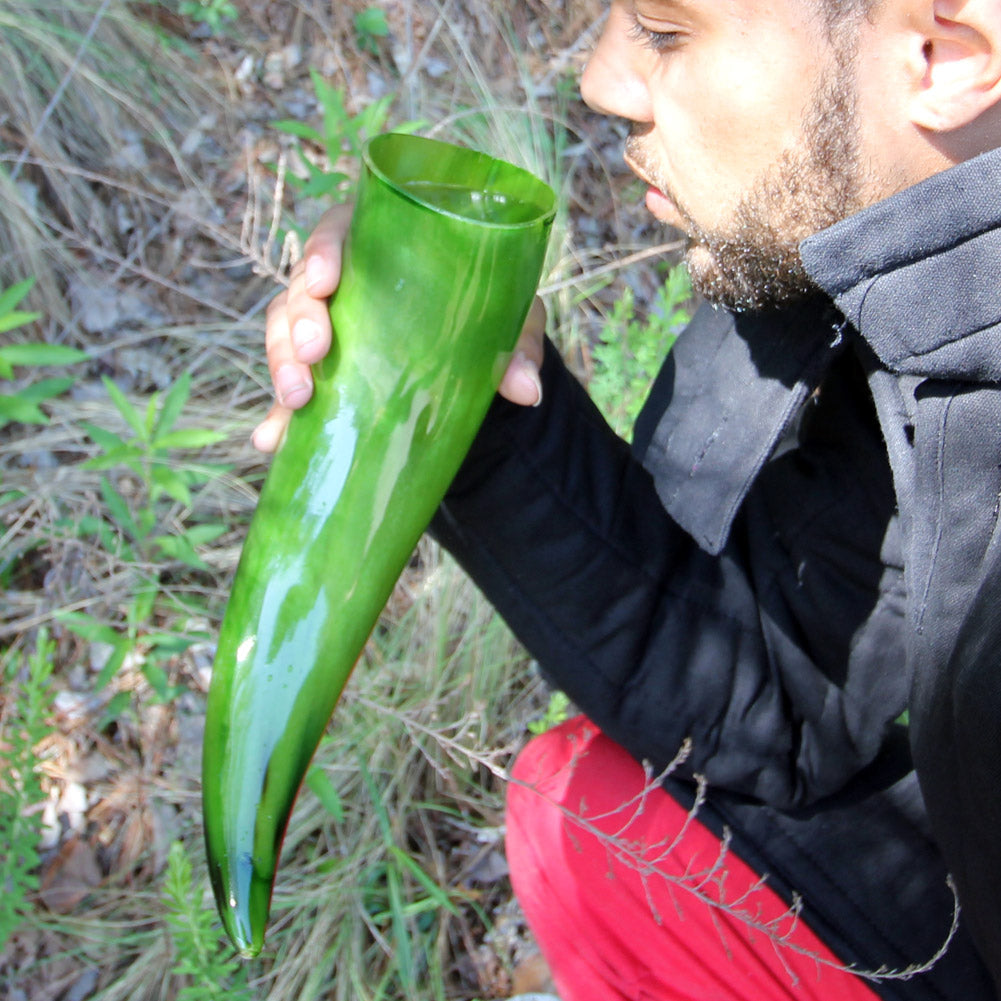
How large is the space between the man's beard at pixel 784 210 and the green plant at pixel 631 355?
0.82m

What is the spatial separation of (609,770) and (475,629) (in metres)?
0.74

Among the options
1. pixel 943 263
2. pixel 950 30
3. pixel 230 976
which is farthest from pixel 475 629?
pixel 950 30

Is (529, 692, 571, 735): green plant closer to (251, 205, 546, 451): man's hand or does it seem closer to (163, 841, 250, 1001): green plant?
(163, 841, 250, 1001): green plant

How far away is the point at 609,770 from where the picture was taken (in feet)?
5.49

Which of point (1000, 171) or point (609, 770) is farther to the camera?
point (609, 770)

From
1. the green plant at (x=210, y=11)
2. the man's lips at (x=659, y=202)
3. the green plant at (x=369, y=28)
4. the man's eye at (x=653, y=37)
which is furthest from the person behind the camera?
the green plant at (x=369, y=28)

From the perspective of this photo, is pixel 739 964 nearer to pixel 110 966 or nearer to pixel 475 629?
pixel 475 629

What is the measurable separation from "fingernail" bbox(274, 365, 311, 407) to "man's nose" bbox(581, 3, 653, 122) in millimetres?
622

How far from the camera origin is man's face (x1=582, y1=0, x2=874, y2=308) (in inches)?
45.9

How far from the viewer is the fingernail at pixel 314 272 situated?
1064 millimetres

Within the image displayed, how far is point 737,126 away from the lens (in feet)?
4.11

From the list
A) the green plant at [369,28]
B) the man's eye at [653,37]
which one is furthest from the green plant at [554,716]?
the green plant at [369,28]

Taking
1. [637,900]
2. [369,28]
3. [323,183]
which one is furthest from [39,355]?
[369,28]

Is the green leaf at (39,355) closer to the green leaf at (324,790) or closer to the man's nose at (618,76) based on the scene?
the green leaf at (324,790)
